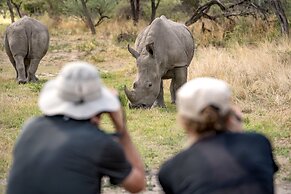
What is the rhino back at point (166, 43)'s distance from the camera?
11430 millimetres

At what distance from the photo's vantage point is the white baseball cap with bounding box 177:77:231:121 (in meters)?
3.28

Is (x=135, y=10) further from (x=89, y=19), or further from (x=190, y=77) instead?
(x=190, y=77)

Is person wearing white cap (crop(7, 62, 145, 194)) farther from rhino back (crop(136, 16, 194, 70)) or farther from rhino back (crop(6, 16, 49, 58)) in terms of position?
rhino back (crop(6, 16, 49, 58))

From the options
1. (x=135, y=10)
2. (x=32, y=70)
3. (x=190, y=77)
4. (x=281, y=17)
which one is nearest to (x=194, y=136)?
(x=190, y=77)

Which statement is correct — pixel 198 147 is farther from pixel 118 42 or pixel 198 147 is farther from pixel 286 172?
pixel 118 42

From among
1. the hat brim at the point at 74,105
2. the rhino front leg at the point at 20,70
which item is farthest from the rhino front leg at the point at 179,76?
the hat brim at the point at 74,105

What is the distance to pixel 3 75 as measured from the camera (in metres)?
17.5

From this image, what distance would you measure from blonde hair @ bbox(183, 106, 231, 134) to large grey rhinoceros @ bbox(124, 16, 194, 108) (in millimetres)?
7748

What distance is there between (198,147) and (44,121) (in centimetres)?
81

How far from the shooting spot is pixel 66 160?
3.27 meters

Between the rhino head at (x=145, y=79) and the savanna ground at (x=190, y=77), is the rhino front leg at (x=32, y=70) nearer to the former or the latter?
the savanna ground at (x=190, y=77)

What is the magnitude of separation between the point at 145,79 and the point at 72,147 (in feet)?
26.0

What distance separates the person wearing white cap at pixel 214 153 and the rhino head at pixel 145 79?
7.75 meters

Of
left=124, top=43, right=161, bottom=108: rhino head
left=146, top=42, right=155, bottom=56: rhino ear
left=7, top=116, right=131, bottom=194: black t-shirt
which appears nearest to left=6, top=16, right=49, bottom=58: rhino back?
left=124, top=43, right=161, bottom=108: rhino head
